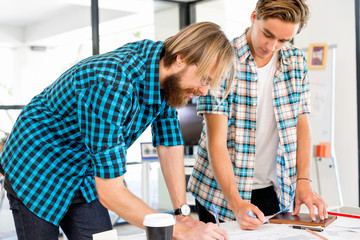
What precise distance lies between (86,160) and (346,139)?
327 centimetres

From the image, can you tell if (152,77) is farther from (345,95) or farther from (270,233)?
(345,95)

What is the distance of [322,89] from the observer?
163 inches

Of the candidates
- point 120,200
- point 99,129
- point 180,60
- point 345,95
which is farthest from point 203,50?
point 345,95

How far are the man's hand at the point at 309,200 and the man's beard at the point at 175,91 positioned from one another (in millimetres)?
599

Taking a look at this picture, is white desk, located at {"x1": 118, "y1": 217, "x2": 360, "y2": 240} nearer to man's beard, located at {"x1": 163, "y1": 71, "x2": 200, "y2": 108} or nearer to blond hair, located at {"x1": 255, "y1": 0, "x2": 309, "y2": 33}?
man's beard, located at {"x1": 163, "y1": 71, "x2": 200, "y2": 108}

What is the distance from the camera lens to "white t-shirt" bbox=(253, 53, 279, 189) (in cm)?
187

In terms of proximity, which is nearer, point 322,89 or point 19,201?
point 19,201

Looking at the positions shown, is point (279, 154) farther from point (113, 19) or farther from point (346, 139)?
point (113, 19)

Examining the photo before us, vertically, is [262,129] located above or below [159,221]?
above

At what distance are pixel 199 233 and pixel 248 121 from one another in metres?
0.65

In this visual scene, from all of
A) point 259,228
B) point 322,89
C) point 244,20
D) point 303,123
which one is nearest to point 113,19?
point 244,20

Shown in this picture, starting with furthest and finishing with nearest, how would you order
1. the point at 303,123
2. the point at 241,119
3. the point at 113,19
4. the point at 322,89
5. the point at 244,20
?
the point at 244,20, the point at 113,19, the point at 322,89, the point at 303,123, the point at 241,119

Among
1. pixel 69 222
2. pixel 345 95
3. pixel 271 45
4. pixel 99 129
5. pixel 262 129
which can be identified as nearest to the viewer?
pixel 99 129

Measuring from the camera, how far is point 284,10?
5.42 ft
